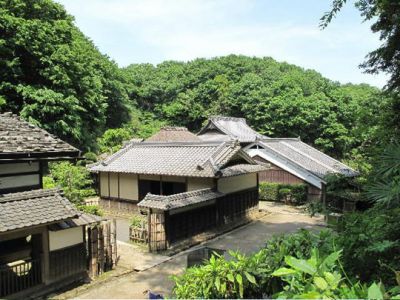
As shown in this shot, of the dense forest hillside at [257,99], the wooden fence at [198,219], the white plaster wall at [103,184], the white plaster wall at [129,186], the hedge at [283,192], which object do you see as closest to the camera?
the wooden fence at [198,219]

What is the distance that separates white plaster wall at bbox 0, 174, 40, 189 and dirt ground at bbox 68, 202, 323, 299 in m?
3.67

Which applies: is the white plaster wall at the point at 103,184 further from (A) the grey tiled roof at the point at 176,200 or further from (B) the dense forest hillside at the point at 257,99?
(B) the dense forest hillside at the point at 257,99

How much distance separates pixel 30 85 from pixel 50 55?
2957 mm

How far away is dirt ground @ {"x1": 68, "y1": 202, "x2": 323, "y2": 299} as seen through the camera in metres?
10.5

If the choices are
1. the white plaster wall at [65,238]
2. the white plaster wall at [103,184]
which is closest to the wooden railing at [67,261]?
the white plaster wall at [65,238]

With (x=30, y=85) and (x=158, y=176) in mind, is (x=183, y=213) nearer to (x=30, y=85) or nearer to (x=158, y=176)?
(x=158, y=176)

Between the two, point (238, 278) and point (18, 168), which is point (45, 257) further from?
point (238, 278)

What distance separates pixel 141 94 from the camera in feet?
180

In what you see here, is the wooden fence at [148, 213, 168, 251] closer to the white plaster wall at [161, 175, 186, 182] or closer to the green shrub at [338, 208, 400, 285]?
the white plaster wall at [161, 175, 186, 182]

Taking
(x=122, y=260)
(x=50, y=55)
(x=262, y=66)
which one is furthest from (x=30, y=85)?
(x=262, y=66)

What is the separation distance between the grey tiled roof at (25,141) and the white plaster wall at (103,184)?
10.9 metres

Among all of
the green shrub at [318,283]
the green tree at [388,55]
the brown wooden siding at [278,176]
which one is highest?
the green tree at [388,55]

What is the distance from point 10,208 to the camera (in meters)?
9.41

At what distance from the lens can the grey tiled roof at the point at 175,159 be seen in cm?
1810
